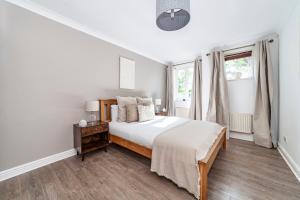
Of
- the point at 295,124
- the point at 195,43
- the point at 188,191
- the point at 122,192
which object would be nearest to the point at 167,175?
the point at 188,191

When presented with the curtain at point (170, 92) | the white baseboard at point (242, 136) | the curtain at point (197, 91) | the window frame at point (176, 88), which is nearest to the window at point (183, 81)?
Result: the window frame at point (176, 88)

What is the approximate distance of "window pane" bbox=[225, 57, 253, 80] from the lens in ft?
10.1

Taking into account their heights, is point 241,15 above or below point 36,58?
above

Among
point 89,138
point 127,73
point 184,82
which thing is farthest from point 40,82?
point 184,82

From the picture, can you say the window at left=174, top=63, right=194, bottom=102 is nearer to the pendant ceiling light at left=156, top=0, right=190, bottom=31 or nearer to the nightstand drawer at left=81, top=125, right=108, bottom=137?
the pendant ceiling light at left=156, top=0, right=190, bottom=31

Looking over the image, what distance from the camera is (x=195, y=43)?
3.15m

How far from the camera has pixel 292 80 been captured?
1.87m

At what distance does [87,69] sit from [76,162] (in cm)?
180

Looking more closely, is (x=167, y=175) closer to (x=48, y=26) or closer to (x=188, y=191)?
(x=188, y=191)

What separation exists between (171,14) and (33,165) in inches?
121

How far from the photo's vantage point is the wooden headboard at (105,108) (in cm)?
269

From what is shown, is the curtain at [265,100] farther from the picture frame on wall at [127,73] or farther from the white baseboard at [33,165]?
the white baseboard at [33,165]

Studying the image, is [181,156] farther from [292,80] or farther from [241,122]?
[241,122]

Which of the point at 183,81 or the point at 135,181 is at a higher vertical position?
the point at 183,81
